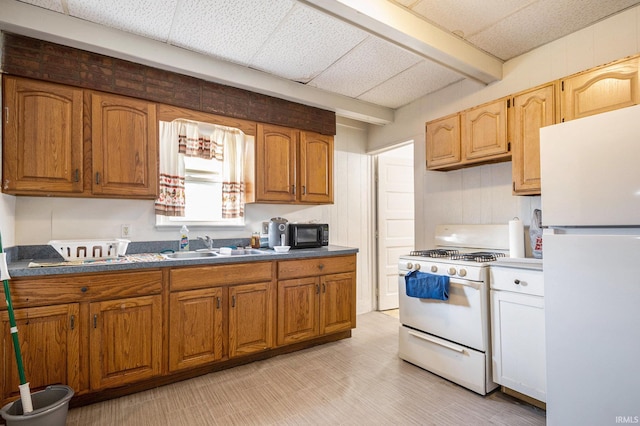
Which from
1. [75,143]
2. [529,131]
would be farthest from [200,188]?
[529,131]

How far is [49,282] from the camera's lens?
1.98 m

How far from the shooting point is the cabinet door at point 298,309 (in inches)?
114

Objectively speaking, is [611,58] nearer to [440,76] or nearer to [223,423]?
[440,76]

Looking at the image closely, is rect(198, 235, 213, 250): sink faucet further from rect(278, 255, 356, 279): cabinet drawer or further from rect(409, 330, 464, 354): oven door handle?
rect(409, 330, 464, 354): oven door handle

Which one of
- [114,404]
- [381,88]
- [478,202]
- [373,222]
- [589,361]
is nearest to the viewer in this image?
[589,361]

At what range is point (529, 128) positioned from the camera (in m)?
2.42

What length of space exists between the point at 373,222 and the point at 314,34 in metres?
2.57

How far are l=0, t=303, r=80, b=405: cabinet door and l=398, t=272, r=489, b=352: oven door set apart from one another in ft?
8.13

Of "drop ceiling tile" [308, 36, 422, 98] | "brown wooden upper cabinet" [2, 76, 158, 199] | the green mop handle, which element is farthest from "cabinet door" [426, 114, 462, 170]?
the green mop handle

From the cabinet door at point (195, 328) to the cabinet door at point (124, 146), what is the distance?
91cm

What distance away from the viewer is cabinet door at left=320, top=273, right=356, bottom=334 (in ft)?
10.3

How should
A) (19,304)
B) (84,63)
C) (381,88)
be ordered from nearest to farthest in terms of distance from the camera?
(19,304)
(84,63)
(381,88)

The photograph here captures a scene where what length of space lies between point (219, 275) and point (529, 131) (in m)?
2.66

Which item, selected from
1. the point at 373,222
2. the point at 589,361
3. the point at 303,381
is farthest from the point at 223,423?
Result: the point at 373,222
